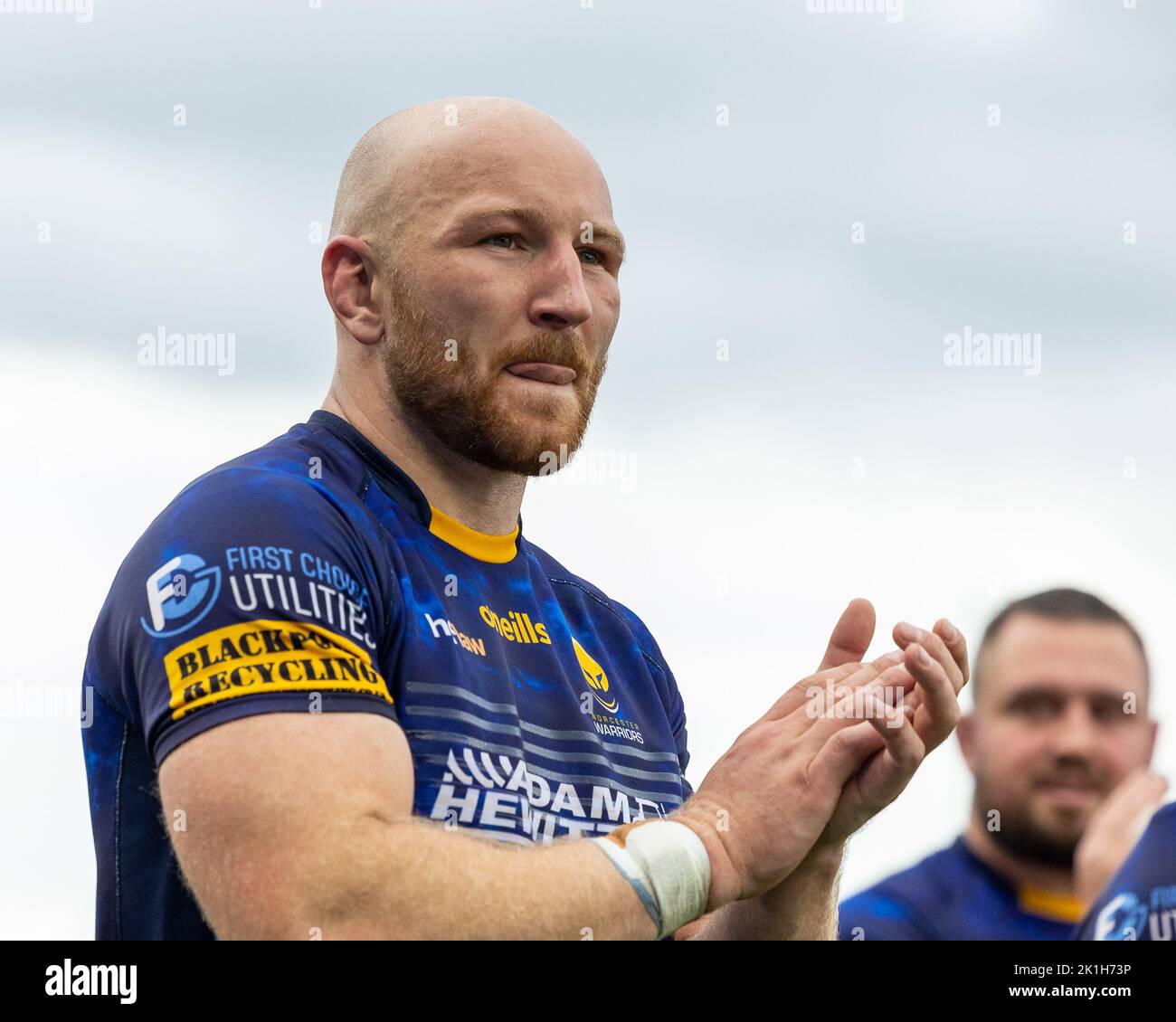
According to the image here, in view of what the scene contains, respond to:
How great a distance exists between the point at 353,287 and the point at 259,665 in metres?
1.94

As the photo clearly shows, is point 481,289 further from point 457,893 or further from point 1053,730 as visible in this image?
point 1053,730

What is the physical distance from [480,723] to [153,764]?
94 centimetres

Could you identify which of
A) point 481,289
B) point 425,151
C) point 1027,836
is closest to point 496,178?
point 425,151

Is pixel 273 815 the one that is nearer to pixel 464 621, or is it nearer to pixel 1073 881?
pixel 464 621

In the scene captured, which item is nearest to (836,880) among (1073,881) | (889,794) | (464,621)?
(889,794)

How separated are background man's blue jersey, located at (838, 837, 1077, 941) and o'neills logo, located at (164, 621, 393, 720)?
1.79m

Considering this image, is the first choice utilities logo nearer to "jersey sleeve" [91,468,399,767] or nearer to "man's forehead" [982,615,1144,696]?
"jersey sleeve" [91,468,399,767]

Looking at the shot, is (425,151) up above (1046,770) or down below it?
above

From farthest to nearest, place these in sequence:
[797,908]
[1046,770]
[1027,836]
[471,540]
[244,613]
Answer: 1. [471,540]
2. [797,908]
3. [244,613]
4. [1027,836]
5. [1046,770]

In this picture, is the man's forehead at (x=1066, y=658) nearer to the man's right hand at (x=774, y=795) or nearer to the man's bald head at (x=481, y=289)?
the man's right hand at (x=774, y=795)

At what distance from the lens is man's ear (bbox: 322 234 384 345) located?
5.48 meters

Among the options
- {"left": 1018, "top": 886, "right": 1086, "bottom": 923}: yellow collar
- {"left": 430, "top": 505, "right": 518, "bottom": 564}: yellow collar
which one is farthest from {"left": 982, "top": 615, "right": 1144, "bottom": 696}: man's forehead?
{"left": 430, "top": 505, "right": 518, "bottom": 564}: yellow collar

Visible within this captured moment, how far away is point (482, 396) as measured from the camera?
5211 mm

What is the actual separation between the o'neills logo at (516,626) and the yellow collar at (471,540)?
0.76 feet
